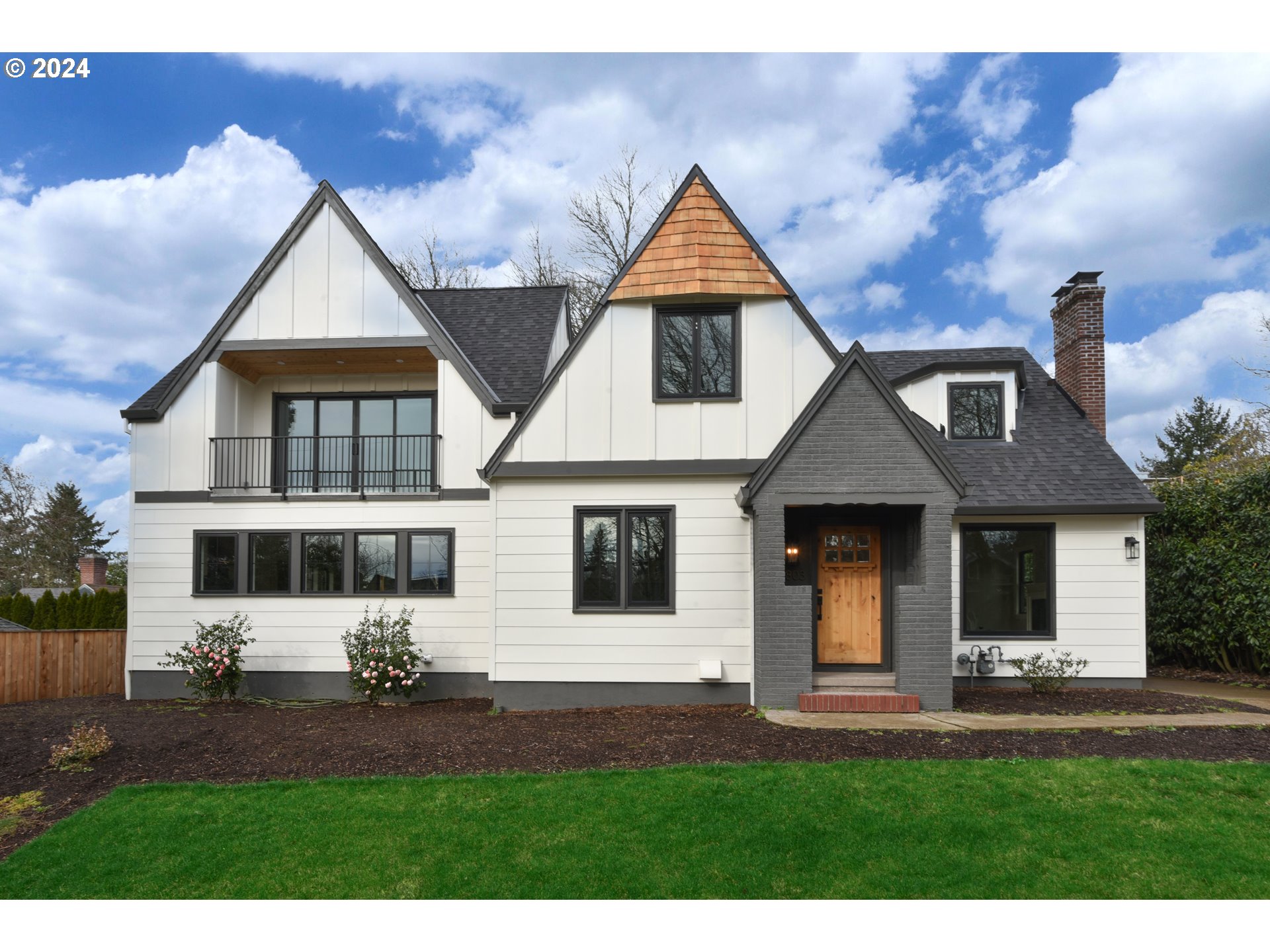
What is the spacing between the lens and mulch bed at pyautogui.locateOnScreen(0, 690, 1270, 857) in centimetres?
688

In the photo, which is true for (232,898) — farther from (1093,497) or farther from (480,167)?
(480,167)

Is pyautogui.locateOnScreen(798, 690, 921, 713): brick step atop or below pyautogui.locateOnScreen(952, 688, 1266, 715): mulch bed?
atop

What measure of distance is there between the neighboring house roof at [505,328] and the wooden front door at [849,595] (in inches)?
219

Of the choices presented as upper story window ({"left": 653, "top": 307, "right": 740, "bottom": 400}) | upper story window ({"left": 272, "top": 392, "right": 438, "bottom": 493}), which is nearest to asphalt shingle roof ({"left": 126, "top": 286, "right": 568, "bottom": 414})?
A: upper story window ({"left": 272, "top": 392, "right": 438, "bottom": 493})

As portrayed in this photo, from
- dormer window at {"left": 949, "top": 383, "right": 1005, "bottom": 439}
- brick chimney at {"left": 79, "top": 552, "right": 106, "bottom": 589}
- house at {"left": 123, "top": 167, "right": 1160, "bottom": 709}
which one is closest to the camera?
house at {"left": 123, "top": 167, "right": 1160, "bottom": 709}

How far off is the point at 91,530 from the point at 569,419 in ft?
146

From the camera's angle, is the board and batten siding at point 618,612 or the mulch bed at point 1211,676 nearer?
the board and batten siding at point 618,612

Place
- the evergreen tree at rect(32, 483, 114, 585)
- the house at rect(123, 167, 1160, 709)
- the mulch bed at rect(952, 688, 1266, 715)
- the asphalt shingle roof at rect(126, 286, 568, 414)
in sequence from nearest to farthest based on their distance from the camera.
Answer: the mulch bed at rect(952, 688, 1266, 715) → the house at rect(123, 167, 1160, 709) → the asphalt shingle roof at rect(126, 286, 568, 414) → the evergreen tree at rect(32, 483, 114, 585)

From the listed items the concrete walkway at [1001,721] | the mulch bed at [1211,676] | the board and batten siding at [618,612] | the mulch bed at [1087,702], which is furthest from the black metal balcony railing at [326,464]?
the mulch bed at [1211,676]

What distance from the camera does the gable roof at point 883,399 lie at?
912cm

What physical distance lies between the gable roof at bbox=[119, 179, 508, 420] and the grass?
7.28 metres

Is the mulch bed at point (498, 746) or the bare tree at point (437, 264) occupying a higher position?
the bare tree at point (437, 264)

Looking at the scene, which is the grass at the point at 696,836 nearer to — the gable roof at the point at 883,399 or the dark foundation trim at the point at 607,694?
the dark foundation trim at the point at 607,694

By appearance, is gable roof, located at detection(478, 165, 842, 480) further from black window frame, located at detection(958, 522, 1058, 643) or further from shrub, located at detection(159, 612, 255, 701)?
shrub, located at detection(159, 612, 255, 701)
